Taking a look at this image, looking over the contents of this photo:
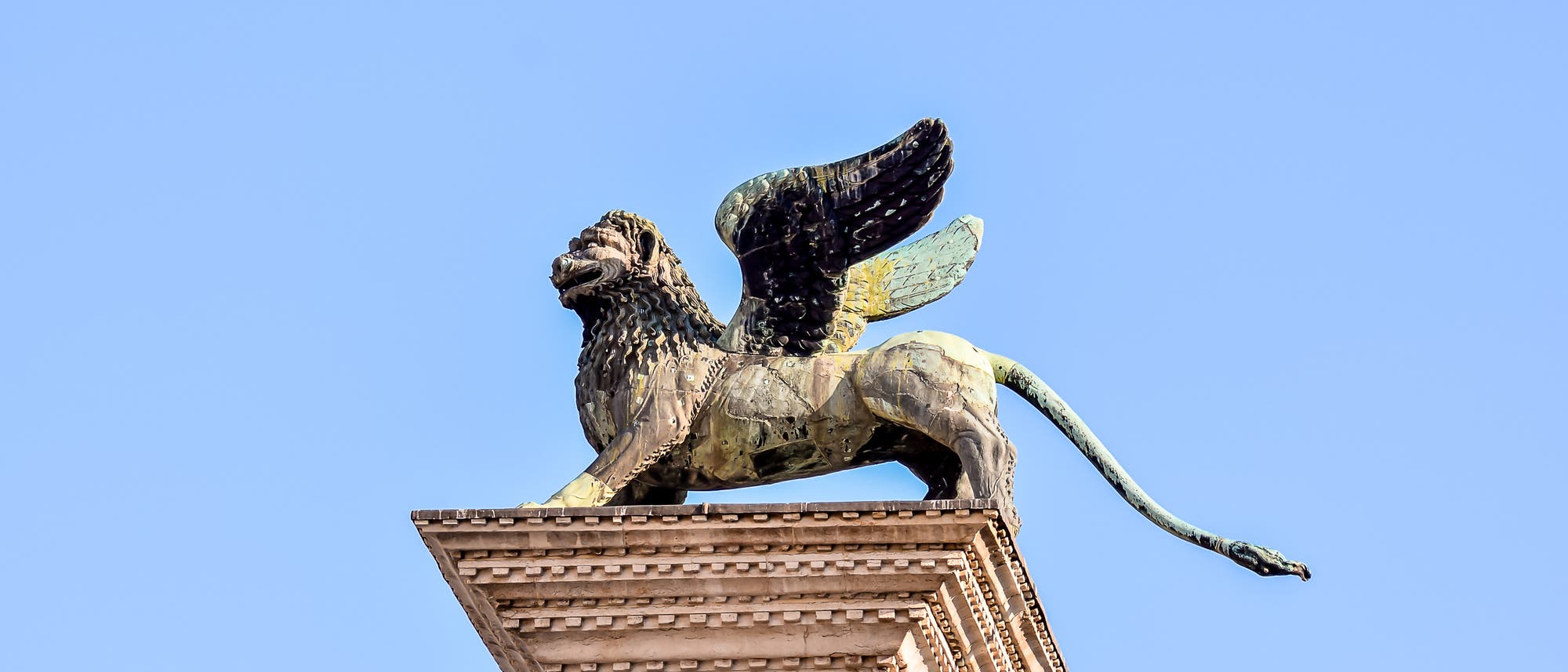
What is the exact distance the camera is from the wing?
19.5m

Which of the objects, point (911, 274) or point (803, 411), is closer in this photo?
point (803, 411)

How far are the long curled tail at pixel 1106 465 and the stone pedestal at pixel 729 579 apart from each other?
1.85 meters

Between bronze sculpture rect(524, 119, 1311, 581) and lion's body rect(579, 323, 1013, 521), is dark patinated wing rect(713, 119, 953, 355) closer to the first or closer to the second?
bronze sculpture rect(524, 119, 1311, 581)

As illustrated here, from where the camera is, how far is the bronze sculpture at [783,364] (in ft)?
59.8

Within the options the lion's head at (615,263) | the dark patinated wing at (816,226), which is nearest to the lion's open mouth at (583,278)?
the lion's head at (615,263)

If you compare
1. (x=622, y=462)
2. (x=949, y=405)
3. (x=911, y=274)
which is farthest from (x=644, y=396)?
(x=911, y=274)

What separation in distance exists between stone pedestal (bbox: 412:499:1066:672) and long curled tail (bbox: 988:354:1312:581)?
6.08 ft

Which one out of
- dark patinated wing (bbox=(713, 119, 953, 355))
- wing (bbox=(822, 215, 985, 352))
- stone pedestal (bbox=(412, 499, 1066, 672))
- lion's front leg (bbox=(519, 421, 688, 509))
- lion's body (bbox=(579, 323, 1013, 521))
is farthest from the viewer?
wing (bbox=(822, 215, 985, 352))

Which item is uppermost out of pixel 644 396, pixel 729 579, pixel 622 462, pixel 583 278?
pixel 583 278

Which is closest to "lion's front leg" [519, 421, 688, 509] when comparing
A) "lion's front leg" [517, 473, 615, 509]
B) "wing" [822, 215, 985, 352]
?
"lion's front leg" [517, 473, 615, 509]

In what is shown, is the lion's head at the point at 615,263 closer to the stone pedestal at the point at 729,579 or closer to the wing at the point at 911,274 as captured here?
the wing at the point at 911,274

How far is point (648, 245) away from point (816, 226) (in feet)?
3.98

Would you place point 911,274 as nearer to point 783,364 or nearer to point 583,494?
point 783,364

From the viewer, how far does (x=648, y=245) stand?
19.0m
